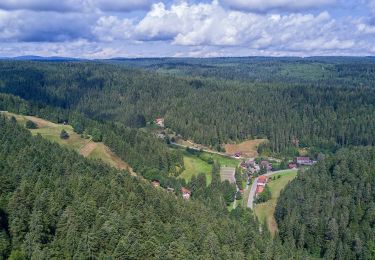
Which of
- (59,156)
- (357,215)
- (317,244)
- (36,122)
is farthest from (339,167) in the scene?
(36,122)

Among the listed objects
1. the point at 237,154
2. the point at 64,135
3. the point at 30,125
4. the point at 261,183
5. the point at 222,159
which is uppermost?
the point at 30,125

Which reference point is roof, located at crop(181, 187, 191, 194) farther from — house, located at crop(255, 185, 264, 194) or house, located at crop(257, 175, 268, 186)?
house, located at crop(257, 175, 268, 186)

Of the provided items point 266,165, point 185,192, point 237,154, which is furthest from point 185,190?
point 237,154

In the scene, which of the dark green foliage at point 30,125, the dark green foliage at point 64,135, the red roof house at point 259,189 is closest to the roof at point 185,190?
the red roof house at point 259,189

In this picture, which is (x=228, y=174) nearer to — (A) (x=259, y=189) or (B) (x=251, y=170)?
(B) (x=251, y=170)

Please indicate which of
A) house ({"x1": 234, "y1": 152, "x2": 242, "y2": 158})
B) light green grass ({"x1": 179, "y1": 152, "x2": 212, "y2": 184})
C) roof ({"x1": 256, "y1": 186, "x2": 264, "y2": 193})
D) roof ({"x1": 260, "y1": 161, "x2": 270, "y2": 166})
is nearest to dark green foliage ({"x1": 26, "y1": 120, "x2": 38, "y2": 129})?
light green grass ({"x1": 179, "y1": 152, "x2": 212, "y2": 184})

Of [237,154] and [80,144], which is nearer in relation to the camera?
[80,144]

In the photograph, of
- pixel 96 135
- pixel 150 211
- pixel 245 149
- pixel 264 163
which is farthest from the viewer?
pixel 245 149
